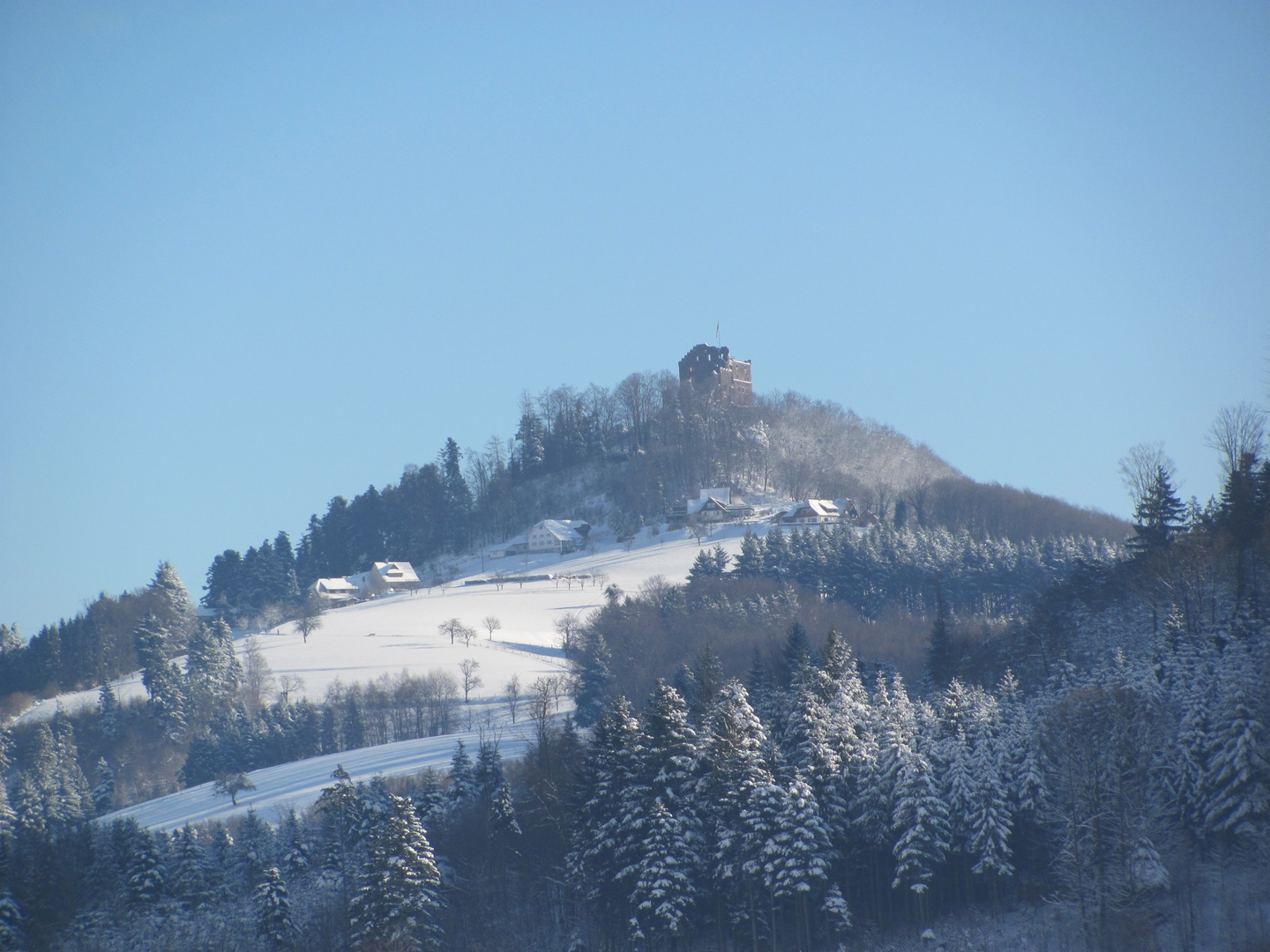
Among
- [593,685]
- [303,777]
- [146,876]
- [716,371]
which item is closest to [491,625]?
[593,685]

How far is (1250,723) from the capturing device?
30703 millimetres

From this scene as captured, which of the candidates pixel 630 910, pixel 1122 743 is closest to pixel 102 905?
pixel 630 910

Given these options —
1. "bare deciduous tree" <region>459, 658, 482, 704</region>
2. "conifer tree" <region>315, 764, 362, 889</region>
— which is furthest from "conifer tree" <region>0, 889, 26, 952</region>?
"bare deciduous tree" <region>459, 658, 482, 704</region>

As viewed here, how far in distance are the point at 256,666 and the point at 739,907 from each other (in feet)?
185

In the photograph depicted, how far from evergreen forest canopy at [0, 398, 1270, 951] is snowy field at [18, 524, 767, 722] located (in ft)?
91.3

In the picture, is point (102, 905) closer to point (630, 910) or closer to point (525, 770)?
point (525, 770)

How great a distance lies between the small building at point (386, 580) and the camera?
114938mm

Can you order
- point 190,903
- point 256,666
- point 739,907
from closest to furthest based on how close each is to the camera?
1. point 739,907
2. point 190,903
3. point 256,666

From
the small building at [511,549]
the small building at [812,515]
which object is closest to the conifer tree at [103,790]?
the small building at [511,549]

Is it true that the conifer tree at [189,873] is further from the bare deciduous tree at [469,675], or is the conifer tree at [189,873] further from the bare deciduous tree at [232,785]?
the bare deciduous tree at [469,675]

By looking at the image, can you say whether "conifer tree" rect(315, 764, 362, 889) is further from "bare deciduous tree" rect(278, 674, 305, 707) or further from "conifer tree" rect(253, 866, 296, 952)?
"bare deciduous tree" rect(278, 674, 305, 707)

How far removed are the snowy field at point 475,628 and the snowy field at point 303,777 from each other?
9566 mm

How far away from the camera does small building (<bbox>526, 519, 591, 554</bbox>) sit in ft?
388

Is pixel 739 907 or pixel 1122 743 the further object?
pixel 739 907
